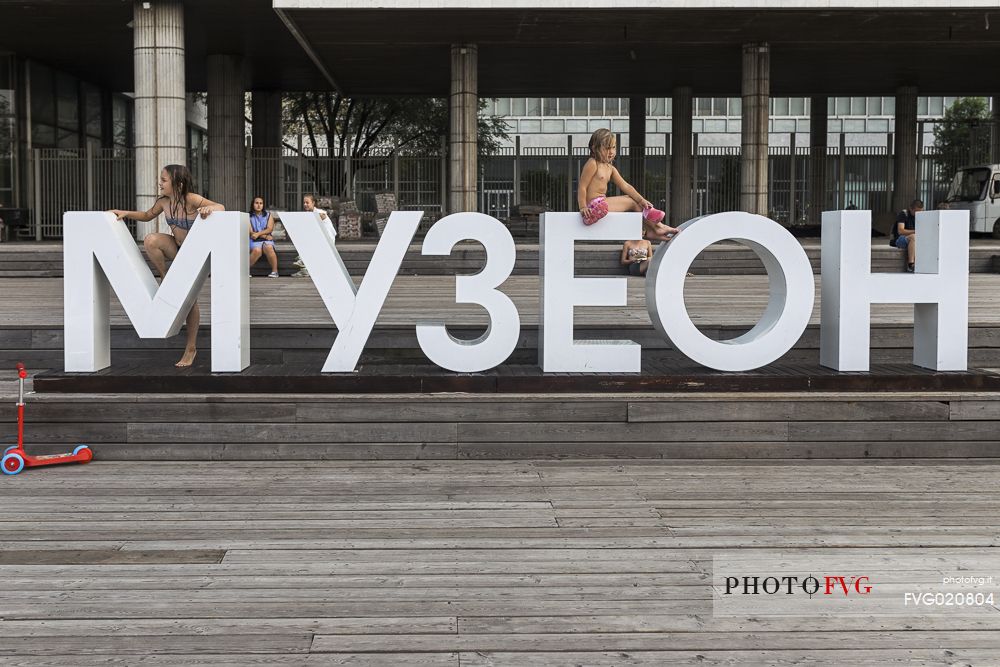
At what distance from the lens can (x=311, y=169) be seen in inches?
1070

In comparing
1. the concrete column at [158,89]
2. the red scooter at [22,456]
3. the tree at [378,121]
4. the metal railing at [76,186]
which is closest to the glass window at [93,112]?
the metal railing at [76,186]

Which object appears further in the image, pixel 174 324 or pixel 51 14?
pixel 51 14

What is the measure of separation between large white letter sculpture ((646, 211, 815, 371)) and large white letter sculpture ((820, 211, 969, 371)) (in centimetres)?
29

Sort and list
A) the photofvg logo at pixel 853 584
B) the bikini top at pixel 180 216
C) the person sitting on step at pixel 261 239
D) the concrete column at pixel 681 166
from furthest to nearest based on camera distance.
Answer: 1. the concrete column at pixel 681 166
2. the person sitting on step at pixel 261 239
3. the bikini top at pixel 180 216
4. the photofvg logo at pixel 853 584

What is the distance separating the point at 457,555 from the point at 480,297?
290cm

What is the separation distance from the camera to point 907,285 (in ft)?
25.3

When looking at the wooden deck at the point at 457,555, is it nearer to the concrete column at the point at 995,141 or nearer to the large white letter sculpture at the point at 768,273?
the large white letter sculpture at the point at 768,273

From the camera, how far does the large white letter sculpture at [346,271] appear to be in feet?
25.0

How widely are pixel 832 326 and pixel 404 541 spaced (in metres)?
4.13

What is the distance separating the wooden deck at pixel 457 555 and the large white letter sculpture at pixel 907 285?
105cm

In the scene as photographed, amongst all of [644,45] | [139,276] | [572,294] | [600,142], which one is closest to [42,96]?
[644,45]

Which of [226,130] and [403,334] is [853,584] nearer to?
[403,334]

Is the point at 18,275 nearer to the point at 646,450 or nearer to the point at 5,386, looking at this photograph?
the point at 5,386

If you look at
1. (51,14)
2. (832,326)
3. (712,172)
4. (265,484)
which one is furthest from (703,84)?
(265,484)
